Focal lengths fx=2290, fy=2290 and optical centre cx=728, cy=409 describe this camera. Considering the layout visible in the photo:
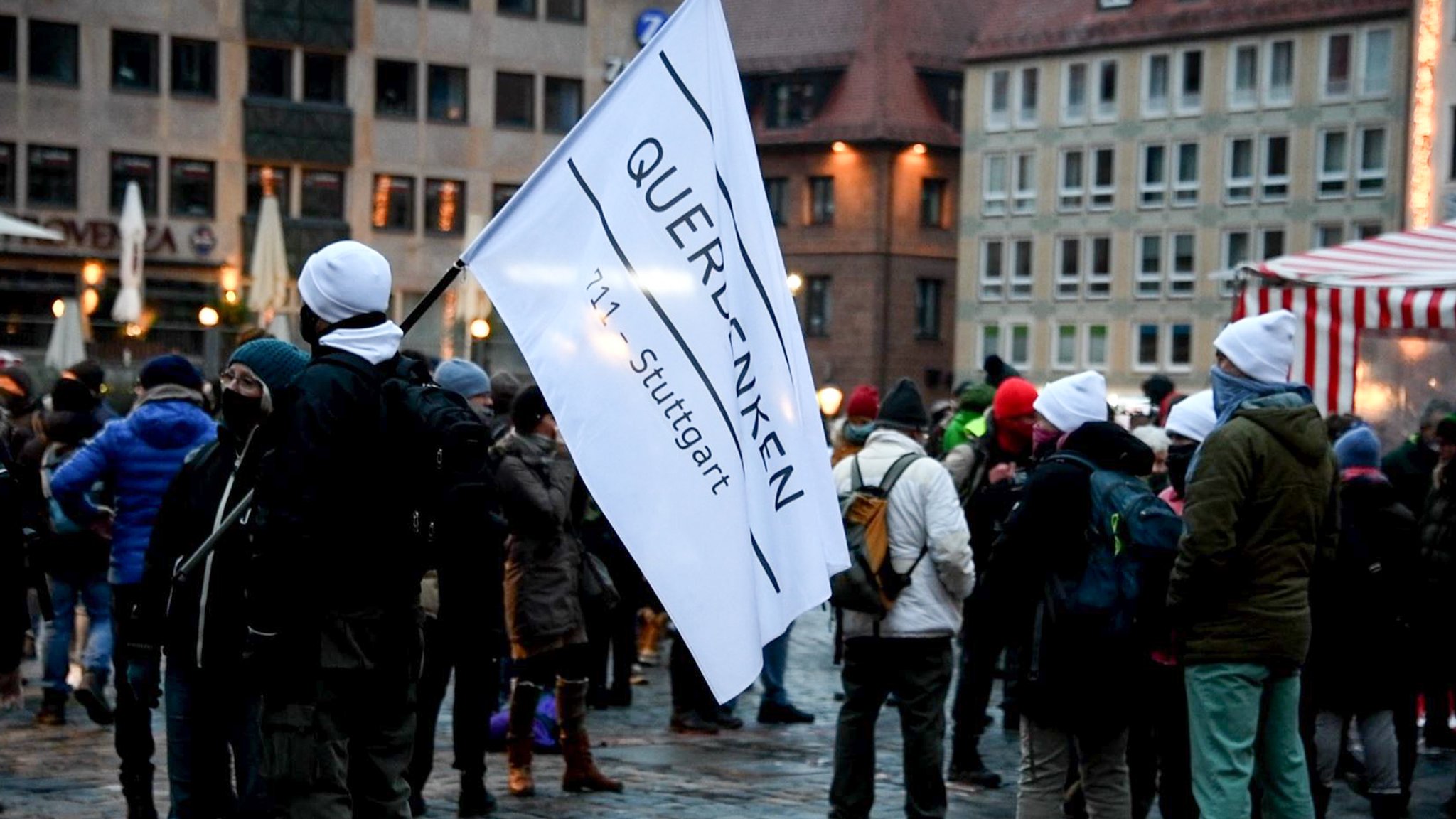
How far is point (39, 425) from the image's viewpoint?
13438 mm

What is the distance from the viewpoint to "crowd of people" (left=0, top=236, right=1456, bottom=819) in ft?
19.7

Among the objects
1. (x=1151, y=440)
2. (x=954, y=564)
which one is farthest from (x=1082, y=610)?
(x=1151, y=440)

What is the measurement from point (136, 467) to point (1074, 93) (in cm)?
6636

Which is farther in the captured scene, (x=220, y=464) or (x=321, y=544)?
(x=220, y=464)

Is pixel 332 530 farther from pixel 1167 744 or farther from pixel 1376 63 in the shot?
pixel 1376 63

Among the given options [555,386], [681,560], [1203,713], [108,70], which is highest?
[108,70]

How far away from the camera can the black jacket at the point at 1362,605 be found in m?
9.84

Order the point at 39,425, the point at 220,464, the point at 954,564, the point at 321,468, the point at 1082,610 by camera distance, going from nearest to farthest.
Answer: the point at 321,468
the point at 220,464
the point at 1082,610
the point at 954,564
the point at 39,425

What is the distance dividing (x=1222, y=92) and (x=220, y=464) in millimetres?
66806

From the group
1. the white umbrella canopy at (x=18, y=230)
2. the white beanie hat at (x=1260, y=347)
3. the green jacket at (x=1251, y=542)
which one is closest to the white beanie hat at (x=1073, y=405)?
the white beanie hat at (x=1260, y=347)

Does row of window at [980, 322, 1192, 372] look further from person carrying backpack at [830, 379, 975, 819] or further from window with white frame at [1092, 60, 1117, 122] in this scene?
person carrying backpack at [830, 379, 975, 819]

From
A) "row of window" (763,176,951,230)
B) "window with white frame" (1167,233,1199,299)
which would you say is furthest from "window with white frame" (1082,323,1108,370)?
"row of window" (763,176,951,230)

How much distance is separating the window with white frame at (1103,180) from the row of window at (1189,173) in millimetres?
23

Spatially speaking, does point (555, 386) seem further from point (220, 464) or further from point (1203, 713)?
point (1203, 713)
